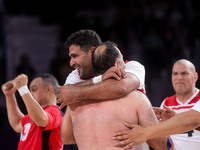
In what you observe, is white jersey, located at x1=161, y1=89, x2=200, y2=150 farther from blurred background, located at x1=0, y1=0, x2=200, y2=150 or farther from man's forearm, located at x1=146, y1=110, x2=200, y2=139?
man's forearm, located at x1=146, y1=110, x2=200, y2=139

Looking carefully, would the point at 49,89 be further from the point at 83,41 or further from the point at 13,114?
the point at 83,41

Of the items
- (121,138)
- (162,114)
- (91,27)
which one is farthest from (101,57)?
(91,27)

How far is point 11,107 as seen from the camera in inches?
153

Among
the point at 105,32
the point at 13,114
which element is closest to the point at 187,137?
the point at 13,114

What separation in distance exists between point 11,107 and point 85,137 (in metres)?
1.96

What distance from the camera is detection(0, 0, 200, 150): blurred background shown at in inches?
280

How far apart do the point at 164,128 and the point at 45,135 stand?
5.40 ft

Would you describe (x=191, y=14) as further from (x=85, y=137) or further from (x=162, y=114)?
(x=85, y=137)

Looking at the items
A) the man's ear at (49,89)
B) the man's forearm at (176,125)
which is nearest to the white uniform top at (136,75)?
the man's forearm at (176,125)

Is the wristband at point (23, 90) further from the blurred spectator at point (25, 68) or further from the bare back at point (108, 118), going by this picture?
the blurred spectator at point (25, 68)

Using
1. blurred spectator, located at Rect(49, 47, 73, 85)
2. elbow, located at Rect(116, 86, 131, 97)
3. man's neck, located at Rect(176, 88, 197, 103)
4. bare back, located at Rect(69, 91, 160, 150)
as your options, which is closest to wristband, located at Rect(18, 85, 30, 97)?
bare back, located at Rect(69, 91, 160, 150)

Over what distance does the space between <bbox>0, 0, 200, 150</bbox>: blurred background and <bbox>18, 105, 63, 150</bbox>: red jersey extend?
2.45m

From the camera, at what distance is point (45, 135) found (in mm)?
3268

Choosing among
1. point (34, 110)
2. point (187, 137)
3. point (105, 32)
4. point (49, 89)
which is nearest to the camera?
point (34, 110)
